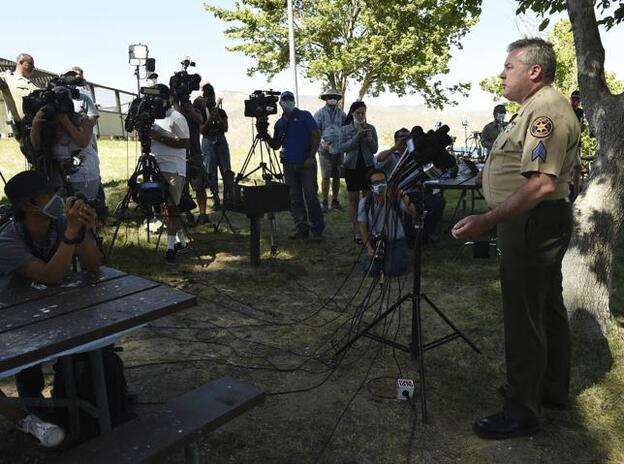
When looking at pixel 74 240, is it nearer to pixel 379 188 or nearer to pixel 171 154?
pixel 379 188

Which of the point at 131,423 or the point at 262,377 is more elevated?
the point at 131,423

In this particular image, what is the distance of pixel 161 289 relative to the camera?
2.50 m

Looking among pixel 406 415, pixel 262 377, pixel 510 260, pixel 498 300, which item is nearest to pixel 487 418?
pixel 406 415

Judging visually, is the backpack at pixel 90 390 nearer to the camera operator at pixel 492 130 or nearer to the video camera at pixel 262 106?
the video camera at pixel 262 106

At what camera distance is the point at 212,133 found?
7.98 meters

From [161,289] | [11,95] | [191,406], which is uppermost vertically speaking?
[11,95]

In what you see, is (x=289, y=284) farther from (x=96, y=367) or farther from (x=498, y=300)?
(x=96, y=367)

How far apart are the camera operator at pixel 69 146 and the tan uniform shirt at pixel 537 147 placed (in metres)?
3.52

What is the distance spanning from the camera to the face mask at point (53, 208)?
2594 millimetres

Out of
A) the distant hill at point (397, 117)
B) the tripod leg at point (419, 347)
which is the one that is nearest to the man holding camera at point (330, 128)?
the tripod leg at point (419, 347)

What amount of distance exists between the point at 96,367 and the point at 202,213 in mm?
5419

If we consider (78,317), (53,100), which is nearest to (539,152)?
(78,317)

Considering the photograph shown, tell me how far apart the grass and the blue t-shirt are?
56.8 inches

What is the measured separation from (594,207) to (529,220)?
60.0 inches
